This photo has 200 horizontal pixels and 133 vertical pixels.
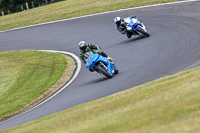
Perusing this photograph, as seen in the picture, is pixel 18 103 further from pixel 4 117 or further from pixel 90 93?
pixel 90 93

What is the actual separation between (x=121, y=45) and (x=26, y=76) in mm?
5223

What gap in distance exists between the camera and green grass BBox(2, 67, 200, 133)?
19.1 ft

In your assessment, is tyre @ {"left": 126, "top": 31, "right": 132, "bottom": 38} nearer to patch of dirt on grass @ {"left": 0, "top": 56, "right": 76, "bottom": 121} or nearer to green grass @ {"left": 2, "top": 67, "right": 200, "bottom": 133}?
patch of dirt on grass @ {"left": 0, "top": 56, "right": 76, "bottom": 121}

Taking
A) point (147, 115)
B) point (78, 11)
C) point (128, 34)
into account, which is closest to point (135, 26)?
point (128, 34)

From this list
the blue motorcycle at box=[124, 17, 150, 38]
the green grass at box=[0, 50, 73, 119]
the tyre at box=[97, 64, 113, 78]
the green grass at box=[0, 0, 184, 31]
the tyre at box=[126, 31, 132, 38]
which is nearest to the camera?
the tyre at box=[97, 64, 113, 78]

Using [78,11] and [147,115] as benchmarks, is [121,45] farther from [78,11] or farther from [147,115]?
[78,11]

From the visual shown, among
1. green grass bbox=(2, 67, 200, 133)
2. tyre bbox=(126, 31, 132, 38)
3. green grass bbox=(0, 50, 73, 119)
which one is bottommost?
green grass bbox=(0, 50, 73, 119)

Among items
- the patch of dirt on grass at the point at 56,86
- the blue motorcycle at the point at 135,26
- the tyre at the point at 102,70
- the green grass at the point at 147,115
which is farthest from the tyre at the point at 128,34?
the green grass at the point at 147,115

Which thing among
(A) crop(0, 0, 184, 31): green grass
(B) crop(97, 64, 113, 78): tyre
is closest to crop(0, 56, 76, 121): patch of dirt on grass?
(B) crop(97, 64, 113, 78): tyre

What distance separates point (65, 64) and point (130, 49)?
346 cm

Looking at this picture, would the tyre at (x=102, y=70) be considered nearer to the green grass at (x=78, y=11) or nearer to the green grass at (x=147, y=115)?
the green grass at (x=147, y=115)

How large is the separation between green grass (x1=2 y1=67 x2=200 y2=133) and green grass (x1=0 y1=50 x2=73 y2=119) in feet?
18.5

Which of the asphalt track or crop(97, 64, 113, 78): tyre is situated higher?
crop(97, 64, 113, 78): tyre

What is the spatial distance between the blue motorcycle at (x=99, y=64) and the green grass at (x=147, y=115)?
5.14 metres
